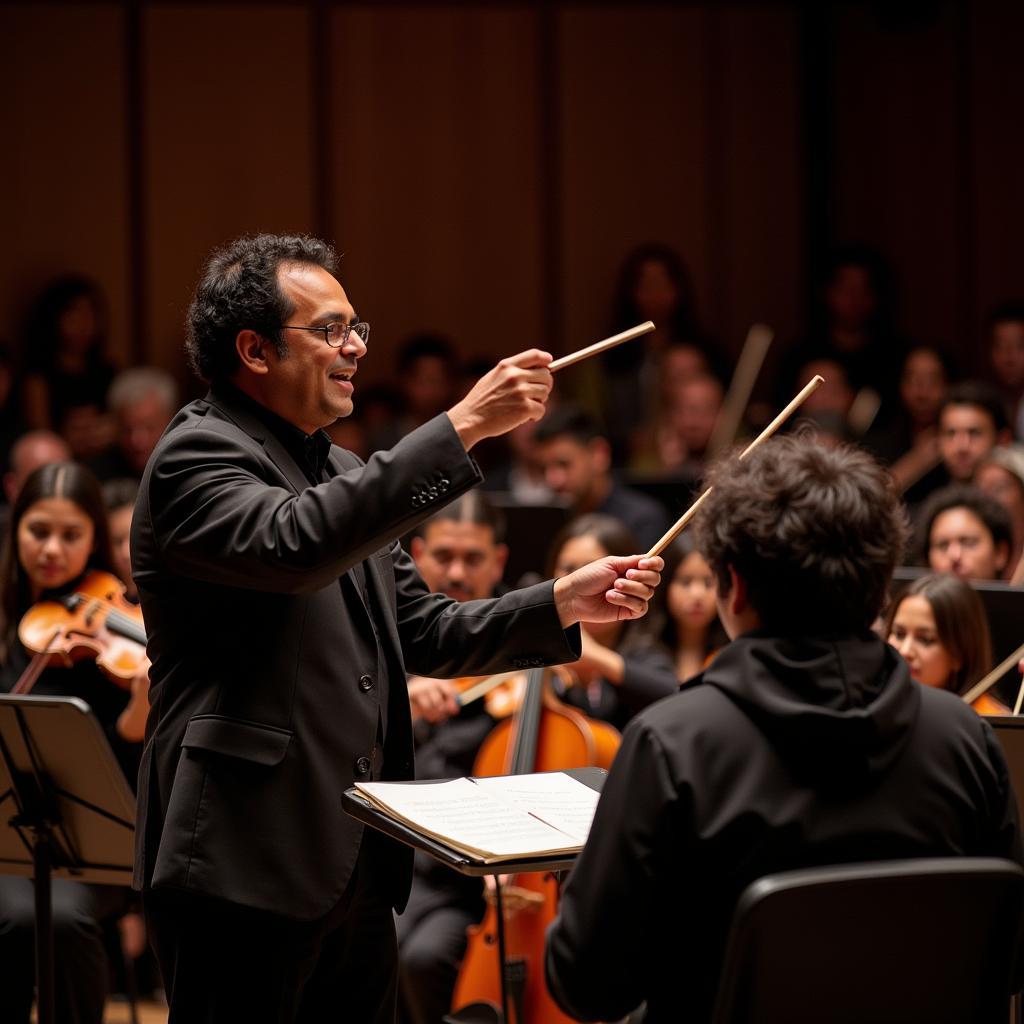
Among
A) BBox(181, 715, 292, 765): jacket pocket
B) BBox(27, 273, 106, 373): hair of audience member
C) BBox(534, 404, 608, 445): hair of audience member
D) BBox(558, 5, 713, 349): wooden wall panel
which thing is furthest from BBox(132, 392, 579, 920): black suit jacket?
BBox(558, 5, 713, 349): wooden wall panel

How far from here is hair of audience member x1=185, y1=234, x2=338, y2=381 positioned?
180 cm

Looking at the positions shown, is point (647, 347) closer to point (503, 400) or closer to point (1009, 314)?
point (1009, 314)

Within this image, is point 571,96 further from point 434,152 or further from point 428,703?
point 428,703

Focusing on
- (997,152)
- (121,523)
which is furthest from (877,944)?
(997,152)

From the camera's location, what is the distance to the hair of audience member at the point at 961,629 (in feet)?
8.66

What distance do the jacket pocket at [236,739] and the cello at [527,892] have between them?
825mm

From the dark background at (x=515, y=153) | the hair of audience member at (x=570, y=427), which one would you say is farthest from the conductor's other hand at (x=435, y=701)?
the dark background at (x=515, y=153)

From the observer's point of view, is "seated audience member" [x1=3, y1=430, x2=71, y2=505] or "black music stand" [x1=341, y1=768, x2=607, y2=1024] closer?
"black music stand" [x1=341, y1=768, x2=607, y2=1024]

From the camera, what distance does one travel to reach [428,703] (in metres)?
2.53

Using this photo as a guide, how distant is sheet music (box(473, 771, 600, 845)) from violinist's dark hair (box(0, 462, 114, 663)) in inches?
54.9

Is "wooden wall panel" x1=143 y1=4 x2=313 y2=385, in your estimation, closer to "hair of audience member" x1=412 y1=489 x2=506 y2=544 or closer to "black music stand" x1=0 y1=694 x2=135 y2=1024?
"hair of audience member" x1=412 y1=489 x2=506 y2=544

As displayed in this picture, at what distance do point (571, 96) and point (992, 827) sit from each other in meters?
5.13

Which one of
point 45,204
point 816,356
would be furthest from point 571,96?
point 45,204

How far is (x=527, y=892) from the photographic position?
266cm
